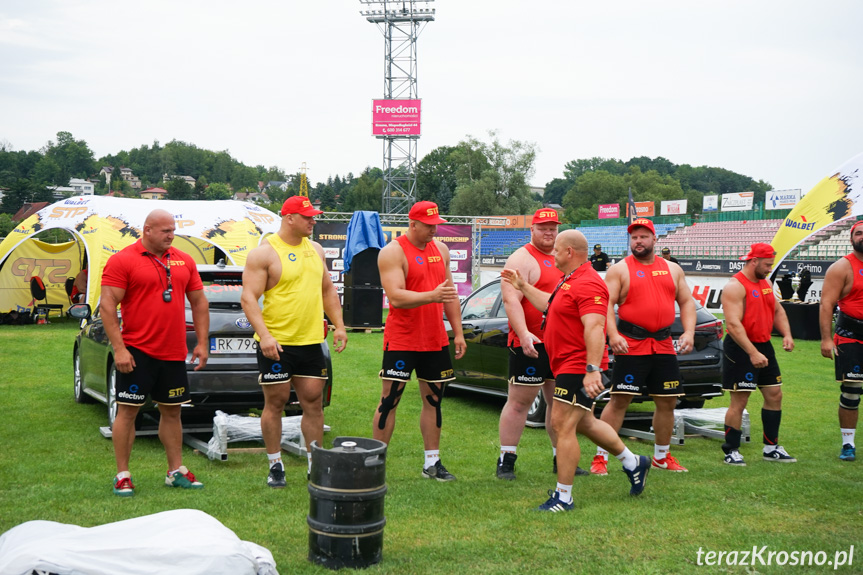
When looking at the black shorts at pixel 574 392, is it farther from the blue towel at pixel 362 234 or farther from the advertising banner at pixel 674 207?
the advertising banner at pixel 674 207

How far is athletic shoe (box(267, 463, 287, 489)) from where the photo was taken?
5.72m

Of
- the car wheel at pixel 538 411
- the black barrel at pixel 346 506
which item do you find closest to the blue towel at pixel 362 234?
the car wheel at pixel 538 411

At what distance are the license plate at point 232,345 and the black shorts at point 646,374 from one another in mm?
3205

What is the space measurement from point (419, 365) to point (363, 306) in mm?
12635

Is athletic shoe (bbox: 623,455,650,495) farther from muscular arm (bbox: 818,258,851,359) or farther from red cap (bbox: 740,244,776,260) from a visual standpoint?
muscular arm (bbox: 818,258,851,359)

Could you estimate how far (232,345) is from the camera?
7.05 meters

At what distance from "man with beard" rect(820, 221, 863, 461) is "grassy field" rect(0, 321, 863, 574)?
420mm

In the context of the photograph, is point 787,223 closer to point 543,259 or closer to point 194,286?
point 543,259

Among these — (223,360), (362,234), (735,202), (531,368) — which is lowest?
(223,360)

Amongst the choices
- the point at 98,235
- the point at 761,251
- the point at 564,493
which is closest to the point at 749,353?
the point at 761,251

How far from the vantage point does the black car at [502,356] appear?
7.97 metres

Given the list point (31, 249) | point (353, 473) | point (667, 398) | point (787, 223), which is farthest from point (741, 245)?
point (353, 473)

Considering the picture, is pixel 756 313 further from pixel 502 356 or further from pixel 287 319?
pixel 287 319

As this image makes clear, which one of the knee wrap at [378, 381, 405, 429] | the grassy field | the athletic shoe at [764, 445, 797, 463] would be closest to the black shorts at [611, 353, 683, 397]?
the grassy field
